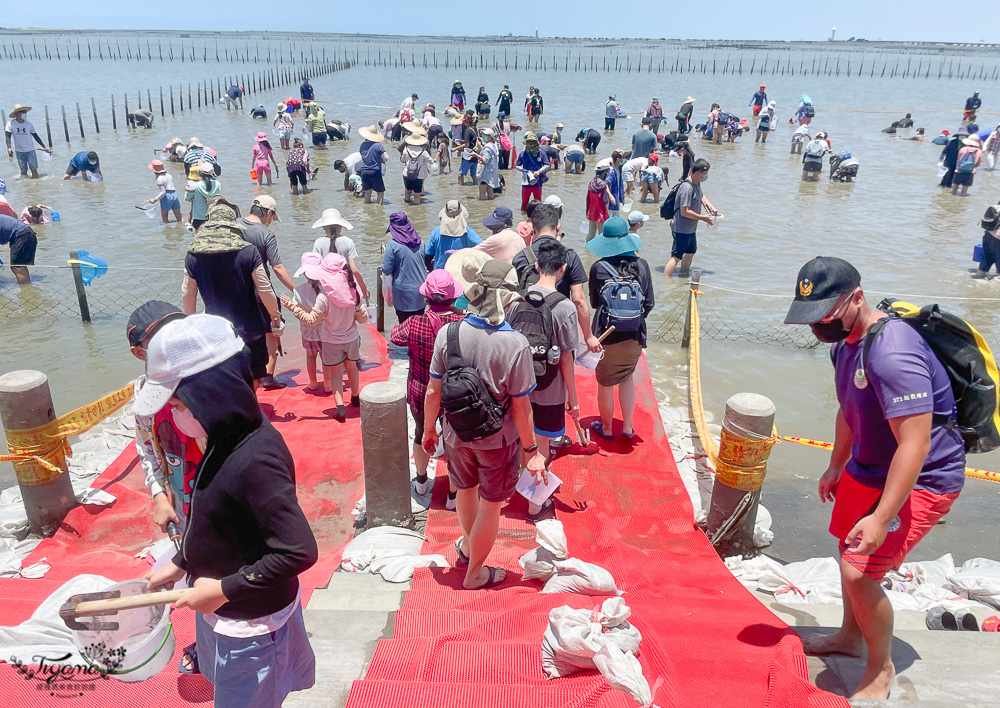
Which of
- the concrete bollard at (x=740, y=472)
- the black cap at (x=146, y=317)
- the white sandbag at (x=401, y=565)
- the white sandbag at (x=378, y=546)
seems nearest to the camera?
the black cap at (x=146, y=317)

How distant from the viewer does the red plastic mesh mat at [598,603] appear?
2.64 meters

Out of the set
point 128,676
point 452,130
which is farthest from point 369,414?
point 452,130

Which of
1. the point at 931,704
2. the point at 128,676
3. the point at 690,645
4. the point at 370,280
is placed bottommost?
the point at 370,280

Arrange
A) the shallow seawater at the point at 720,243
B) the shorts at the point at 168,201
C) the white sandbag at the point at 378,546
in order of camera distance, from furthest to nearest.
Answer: the shorts at the point at 168,201
the shallow seawater at the point at 720,243
the white sandbag at the point at 378,546

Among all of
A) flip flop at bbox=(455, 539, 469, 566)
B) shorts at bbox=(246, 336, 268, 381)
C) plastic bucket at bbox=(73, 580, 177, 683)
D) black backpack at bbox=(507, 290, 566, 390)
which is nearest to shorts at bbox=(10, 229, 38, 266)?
shorts at bbox=(246, 336, 268, 381)

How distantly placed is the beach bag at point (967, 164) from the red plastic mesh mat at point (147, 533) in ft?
60.1

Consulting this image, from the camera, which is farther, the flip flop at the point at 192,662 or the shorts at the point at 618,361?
the shorts at the point at 618,361

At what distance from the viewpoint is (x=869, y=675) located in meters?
2.92

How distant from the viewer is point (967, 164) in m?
18.4

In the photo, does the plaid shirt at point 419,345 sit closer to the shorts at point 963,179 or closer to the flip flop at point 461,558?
the flip flop at point 461,558

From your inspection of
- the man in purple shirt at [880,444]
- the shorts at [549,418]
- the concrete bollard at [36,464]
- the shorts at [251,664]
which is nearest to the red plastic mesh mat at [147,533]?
the concrete bollard at [36,464]

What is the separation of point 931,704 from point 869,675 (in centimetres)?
34

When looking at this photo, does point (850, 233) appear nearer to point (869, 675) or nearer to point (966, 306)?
point (966, 306)

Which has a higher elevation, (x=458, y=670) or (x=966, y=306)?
(x=458, y=670)
